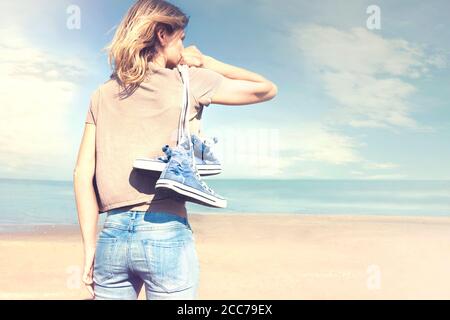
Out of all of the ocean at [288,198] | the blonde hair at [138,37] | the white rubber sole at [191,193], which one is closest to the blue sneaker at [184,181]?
the white rubber sole at [191,193]

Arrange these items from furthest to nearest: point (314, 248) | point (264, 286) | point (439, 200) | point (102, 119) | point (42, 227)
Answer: point (439, 200) < point (42, 227) < point (314, 248) < point (264, 286) < point (102, 119)

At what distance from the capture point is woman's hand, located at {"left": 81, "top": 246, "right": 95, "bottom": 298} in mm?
1682

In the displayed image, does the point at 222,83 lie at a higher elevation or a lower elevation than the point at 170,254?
higher

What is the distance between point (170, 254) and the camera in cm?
150

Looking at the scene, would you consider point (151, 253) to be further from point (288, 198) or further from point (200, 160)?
point (288, 198)

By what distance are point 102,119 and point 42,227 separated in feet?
37.5

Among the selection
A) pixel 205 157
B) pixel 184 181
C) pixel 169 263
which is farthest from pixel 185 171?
pixel 169 263

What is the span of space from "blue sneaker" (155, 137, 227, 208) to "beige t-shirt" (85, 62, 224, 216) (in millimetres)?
77

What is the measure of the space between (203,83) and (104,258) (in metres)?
0.59

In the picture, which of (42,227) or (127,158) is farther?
(42,227)

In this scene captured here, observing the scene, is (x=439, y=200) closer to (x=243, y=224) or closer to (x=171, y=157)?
(x=243, y=224)

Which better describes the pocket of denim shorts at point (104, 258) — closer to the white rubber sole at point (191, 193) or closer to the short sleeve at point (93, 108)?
the white rubber sole at point (191, 193)
